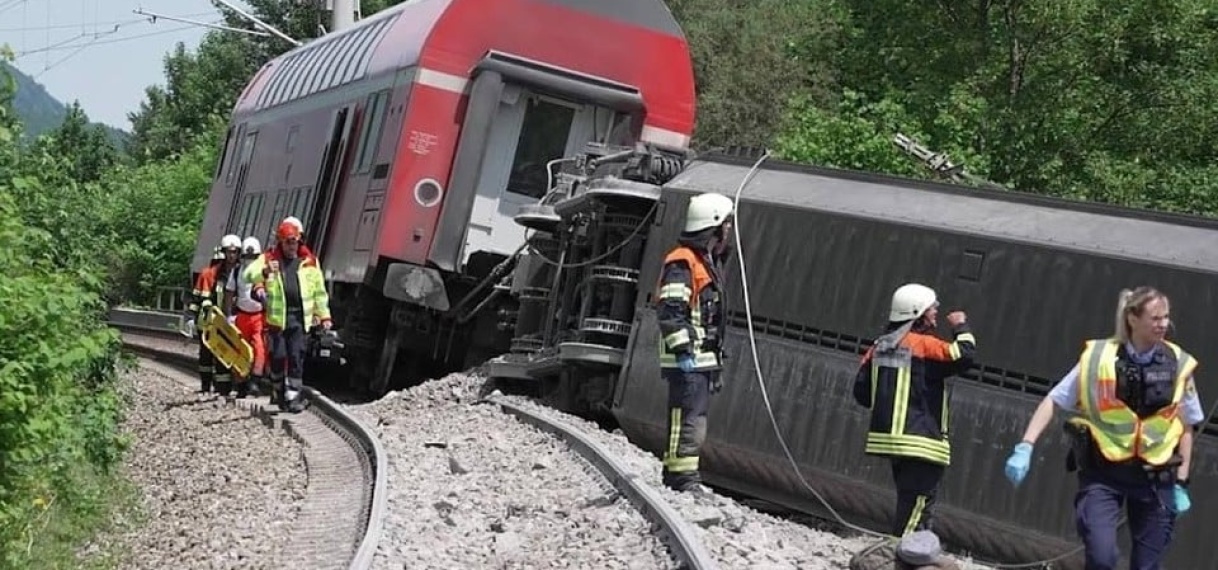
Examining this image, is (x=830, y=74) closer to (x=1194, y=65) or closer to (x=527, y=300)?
(x=1194, y=65)

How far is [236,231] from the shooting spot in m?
24.4

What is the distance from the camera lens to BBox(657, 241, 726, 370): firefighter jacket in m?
9.21

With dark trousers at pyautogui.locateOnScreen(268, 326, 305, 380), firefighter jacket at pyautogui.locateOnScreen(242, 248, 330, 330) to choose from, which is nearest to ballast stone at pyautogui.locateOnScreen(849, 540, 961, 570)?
firefighter jacket at pyautogui.locateOnScreen(242, 248, 330, 330)

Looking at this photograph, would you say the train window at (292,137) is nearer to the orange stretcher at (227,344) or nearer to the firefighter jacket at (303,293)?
the orange stretcher at (227,344)

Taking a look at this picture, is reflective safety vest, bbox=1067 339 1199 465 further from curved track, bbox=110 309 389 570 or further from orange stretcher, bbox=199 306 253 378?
→ orange stretcher, bbox=199 306 253 378

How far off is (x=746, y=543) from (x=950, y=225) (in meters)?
2.60

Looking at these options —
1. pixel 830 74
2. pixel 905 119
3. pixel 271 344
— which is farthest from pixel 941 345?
pixel 830 74

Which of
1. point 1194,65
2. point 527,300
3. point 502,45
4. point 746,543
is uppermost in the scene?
point 1194,65

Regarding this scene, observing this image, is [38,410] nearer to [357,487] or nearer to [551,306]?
[357,487]

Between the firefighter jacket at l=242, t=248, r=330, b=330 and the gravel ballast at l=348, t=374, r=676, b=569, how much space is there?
7.33 ft

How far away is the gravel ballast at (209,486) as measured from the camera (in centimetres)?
922

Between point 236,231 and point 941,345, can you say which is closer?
point 941,345

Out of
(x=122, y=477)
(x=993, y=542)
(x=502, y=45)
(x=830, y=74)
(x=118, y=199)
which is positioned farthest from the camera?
(x=118, y=199)

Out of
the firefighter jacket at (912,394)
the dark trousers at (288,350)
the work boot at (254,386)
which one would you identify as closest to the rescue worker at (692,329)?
the firefighter jacket at (912,394)
